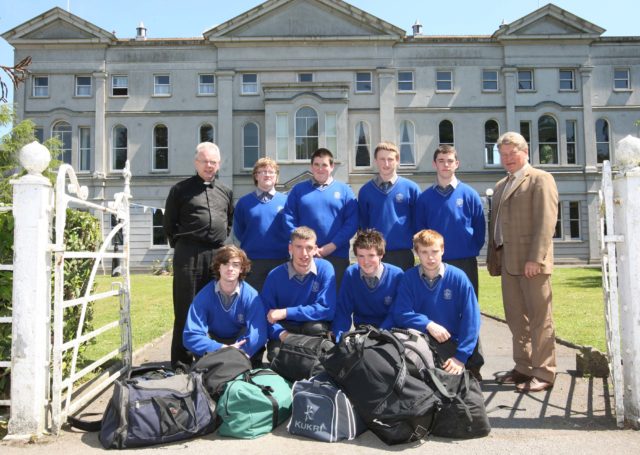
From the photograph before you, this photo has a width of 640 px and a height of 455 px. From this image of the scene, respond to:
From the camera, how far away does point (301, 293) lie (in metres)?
5.73

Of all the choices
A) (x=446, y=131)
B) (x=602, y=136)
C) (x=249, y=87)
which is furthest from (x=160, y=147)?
(x=602, y=136)

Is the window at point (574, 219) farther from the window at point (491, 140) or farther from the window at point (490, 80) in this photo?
the window at point (490, 80)

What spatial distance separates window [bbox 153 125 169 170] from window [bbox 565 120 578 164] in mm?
23488

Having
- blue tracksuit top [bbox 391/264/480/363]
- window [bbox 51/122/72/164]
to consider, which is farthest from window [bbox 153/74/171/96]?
blue tracksuit top [bbox 391/264/480/363]

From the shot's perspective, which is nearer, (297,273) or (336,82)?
(297,273)

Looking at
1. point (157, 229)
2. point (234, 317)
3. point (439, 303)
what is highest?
point (157, 229)

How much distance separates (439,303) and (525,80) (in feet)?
98.7

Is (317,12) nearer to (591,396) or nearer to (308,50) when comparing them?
(308,50)

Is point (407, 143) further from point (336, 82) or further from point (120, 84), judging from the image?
point (120, 84)

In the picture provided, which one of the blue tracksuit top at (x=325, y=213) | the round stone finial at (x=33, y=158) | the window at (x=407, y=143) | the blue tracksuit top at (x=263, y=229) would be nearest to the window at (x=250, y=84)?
the window at (x=407, y=143)

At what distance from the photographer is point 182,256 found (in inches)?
249

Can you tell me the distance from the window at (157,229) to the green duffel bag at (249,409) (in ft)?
88.3

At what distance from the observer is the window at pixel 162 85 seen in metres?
30.9

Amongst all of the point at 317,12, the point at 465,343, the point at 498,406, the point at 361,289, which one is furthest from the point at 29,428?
the point at 317,12
